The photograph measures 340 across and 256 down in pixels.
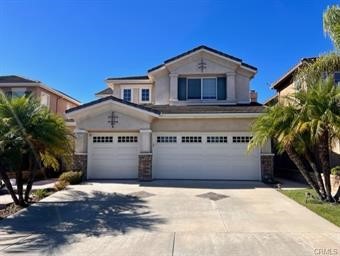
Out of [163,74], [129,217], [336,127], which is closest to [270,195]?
[336,127]

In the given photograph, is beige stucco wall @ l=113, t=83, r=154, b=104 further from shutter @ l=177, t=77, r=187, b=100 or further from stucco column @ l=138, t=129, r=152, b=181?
stucco column @ l=138, t=129, r=152, b=181

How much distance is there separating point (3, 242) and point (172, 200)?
5880mm

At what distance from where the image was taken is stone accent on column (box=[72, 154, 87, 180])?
1639 centimetres

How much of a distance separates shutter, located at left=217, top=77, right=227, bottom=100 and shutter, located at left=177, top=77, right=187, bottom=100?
6.96 feet

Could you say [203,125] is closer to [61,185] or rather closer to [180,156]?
[180,156]

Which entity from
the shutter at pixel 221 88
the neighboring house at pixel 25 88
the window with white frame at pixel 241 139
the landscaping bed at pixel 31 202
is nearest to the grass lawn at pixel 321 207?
the window with white frame at pixel 241 139

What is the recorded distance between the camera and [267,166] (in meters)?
16.1

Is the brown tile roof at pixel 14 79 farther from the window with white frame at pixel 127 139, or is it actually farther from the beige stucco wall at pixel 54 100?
the window with white frame at pixel 127 139

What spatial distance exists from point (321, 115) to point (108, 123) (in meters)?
10.4

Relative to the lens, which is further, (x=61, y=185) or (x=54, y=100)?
(x=54, y=100)

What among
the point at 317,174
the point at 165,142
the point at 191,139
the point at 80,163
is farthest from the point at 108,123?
the point at 317,174

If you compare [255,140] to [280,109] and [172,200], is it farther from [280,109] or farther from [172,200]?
[172,200]

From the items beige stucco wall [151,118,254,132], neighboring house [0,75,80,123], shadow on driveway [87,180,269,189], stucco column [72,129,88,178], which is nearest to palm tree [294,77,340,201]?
shadow on driveway [87,180,269,189]

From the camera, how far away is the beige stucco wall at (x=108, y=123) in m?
16.4
